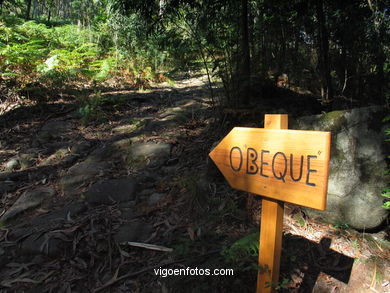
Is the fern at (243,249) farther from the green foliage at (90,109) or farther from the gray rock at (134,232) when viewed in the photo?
the green foliage at (90,109)

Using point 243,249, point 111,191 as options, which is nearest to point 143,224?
point 111,191

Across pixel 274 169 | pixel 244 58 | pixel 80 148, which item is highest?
pixel 244 58

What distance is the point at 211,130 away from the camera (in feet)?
12.8

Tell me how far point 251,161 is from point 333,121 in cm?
144

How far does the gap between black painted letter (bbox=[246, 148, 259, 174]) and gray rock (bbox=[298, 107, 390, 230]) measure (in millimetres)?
1297

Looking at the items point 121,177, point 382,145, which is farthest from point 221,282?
point 121,177

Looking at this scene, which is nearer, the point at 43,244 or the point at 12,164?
the point at 43,244

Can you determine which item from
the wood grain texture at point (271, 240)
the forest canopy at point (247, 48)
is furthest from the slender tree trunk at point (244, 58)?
the wood grain texture at point (271, 240)

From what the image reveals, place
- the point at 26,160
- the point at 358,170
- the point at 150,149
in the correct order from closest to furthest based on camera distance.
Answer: the point at 358,170 → the point at 150,149 → the point at 26,160

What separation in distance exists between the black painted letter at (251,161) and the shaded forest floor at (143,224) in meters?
0.61

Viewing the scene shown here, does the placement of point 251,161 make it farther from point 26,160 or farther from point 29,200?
point 26,160

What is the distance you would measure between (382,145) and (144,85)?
267 inches

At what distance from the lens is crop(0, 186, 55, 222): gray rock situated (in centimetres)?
285

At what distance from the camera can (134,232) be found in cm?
241
